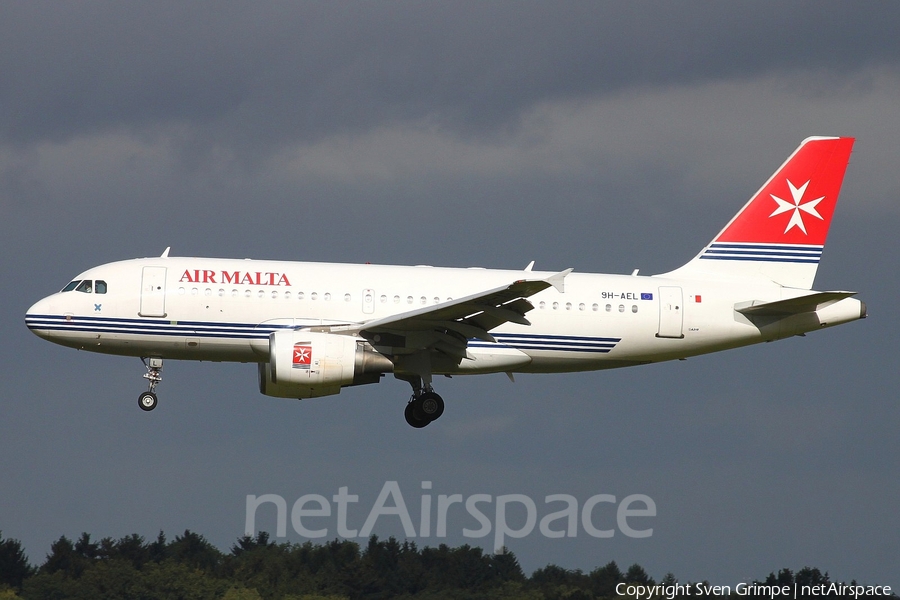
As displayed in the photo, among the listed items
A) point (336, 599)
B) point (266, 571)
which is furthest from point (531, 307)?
point (266, 571)

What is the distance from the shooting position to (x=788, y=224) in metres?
40.8

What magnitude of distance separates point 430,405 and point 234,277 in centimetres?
636

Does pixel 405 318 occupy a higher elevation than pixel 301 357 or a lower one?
higher

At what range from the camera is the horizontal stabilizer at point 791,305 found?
36638mm

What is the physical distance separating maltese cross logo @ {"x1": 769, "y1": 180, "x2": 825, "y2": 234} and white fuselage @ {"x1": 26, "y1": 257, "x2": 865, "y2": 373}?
9.57 ft

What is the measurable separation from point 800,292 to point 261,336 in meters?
15.5

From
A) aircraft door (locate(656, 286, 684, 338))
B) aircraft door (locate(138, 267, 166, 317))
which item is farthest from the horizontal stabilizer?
aircraft door (locate(138, 267, 166, 317))

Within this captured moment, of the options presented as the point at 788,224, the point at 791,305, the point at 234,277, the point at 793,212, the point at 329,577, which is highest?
the point at 793,212

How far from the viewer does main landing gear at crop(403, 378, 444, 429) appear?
121ft

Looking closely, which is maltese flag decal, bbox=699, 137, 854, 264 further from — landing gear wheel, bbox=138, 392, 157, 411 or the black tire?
landing gear wheel, bbox=138, 392, 157, 411

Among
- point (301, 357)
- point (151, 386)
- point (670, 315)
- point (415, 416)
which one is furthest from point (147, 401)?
point (670, 315)

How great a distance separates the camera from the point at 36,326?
36.0 metres

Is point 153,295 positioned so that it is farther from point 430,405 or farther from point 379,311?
point 430,405

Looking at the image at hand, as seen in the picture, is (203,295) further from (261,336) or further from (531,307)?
(531,307)
